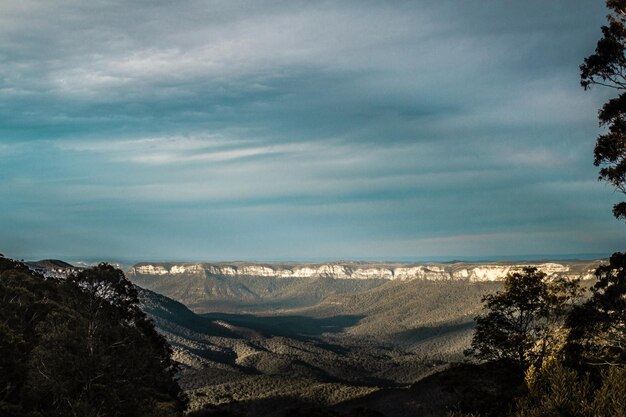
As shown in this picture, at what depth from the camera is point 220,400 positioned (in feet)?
372

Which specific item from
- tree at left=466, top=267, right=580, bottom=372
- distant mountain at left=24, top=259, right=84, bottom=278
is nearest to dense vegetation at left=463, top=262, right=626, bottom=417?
tree at left=466, top=267, right=580, bottom=372

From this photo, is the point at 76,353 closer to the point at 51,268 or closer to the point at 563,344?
the point at 563,344

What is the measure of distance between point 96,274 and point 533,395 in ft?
139

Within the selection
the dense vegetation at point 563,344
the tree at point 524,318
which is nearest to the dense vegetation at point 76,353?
the dense vegetation at point 563,344

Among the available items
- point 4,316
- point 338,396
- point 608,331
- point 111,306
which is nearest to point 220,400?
point 338,396

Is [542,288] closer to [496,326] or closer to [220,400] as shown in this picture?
[496,326]

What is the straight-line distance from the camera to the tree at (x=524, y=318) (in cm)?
4406

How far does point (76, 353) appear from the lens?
3775 cm

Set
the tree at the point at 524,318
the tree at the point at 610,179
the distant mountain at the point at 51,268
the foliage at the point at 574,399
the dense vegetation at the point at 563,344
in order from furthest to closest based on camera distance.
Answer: the distant mountain at the point at 51,268 → the tree at the point at 524,318 → the tree at the point at 610,179 → the dense vegetation at the point at 563,344 → the foliage at the point at 574,399

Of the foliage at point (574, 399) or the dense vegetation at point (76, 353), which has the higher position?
the foliage at point (574, 399)

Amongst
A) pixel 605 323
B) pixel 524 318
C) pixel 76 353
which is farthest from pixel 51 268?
pixel 605 323

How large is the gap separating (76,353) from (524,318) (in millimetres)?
35987

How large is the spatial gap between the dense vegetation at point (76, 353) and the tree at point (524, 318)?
27.1m

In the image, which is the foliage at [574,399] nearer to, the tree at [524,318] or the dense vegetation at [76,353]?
the dense vegetation at [76,353]
